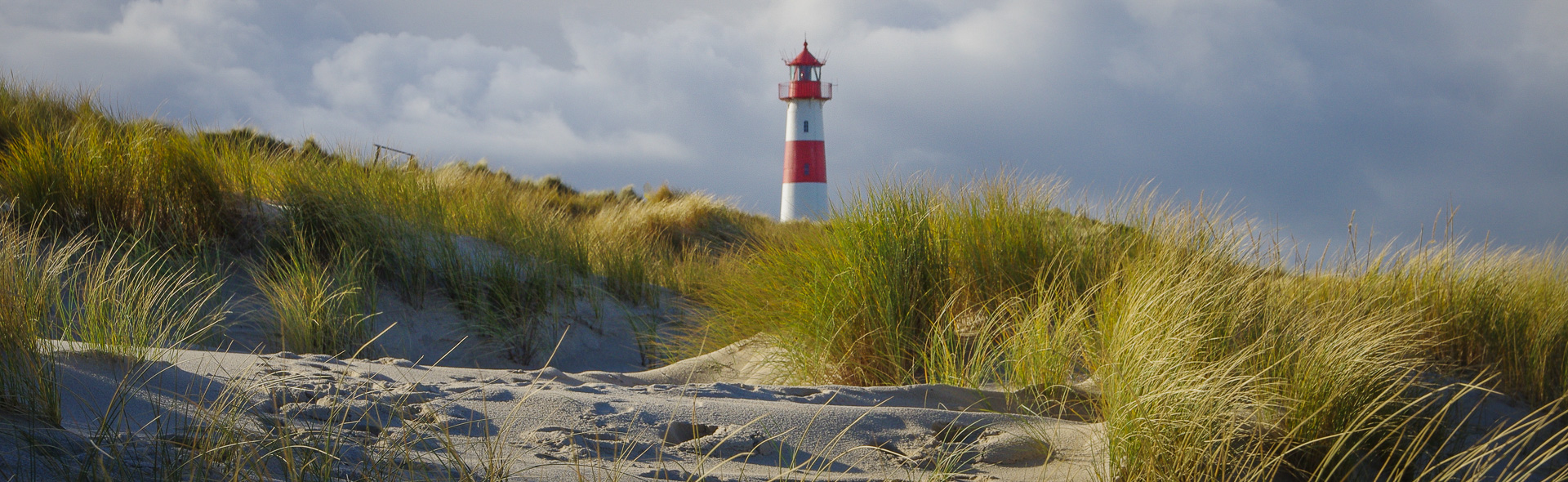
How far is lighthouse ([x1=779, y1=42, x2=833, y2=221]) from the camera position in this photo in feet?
70.7

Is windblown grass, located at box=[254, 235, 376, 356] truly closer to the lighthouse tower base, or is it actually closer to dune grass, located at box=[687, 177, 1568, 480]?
dune grass, located at box=[687, 177, 1568, 480]

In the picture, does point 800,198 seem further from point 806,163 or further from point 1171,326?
point 1171,326

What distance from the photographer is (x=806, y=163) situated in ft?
71.7

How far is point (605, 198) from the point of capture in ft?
54.6

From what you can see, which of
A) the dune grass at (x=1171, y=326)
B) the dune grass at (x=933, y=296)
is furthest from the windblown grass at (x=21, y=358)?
the dune grass at (x=1171, y=326)

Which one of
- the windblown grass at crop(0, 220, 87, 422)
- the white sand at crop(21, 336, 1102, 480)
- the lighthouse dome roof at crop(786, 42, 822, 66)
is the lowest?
the white sand at crop(21, 336, 1102, 480)

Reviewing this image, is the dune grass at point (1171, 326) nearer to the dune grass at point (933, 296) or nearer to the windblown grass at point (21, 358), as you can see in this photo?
the dune grass at point (933, 296)

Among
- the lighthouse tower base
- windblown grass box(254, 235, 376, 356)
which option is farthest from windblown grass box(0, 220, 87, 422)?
the lighthouse tower base

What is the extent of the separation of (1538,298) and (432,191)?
24.5 ft

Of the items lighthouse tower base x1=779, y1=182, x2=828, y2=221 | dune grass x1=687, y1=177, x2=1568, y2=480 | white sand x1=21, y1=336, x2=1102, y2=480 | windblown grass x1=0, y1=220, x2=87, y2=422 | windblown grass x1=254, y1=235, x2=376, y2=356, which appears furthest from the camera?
lighthouse tower base x1=779, y1=182, x2=828, y2=221

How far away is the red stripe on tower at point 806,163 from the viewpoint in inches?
856

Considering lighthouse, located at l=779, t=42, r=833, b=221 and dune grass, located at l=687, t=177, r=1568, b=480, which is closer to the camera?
dune grass, located at l=687, t=177, r=1568, b=480

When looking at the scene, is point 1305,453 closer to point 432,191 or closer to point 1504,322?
point 1504,322

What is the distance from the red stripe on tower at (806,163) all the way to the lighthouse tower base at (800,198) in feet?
0.62
